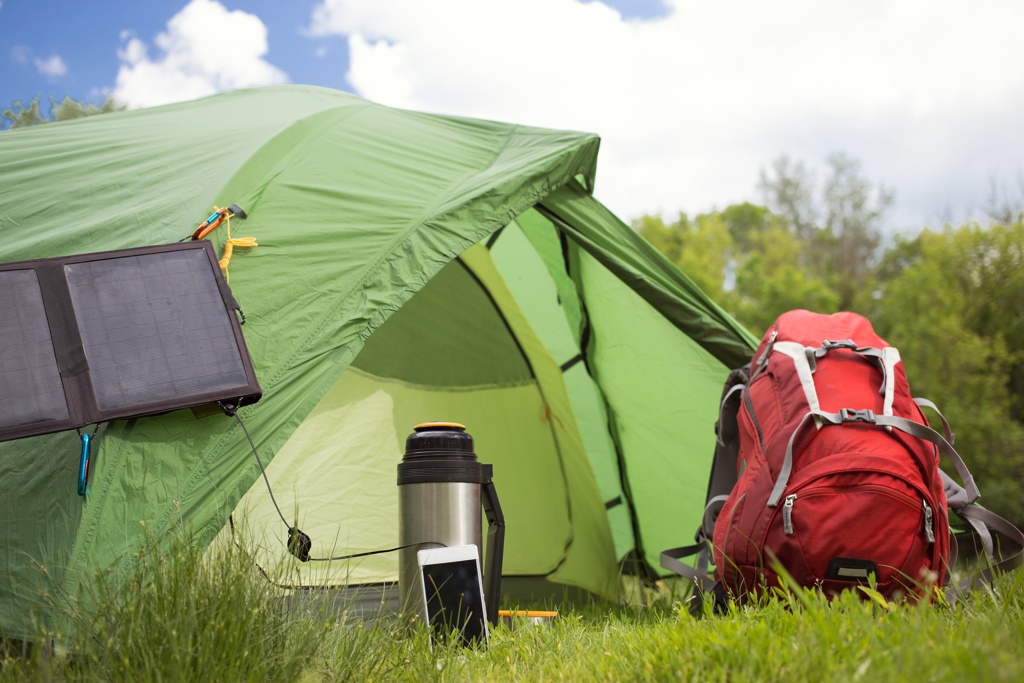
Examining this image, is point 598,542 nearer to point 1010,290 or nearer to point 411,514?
point 411,514

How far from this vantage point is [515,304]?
3.85 metres

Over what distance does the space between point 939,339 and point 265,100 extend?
15.2 m

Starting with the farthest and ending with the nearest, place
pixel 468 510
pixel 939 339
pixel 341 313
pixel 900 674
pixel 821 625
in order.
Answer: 1. pixel 939 339
2. pixel 341 313
3. pixel 468 510
4. pixel 821 625
5. pixel 900 674

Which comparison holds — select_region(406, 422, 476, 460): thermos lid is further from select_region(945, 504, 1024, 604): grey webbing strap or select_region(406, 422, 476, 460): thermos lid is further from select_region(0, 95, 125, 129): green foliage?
select_region(0, 95, 125, 129): green foliage

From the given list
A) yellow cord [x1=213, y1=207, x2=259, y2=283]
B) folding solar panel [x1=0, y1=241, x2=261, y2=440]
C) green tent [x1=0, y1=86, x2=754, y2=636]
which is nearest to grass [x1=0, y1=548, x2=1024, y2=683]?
green tent [x1=0, y1=86, x2=754, y2=636]

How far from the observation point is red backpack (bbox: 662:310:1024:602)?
223 cm

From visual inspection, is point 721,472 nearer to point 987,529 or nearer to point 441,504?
point 987,529

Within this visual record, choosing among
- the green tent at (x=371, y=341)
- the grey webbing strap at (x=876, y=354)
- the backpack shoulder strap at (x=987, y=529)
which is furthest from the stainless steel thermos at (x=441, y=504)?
the backpack shoulder strap at (x=987, y=529)

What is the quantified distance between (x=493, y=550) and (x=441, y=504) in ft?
0.61

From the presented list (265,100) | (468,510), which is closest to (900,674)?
(468,510)

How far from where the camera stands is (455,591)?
210 cm

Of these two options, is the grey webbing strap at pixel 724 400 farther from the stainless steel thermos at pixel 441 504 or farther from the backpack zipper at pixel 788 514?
the stainless steel thermos at pixel 441 504

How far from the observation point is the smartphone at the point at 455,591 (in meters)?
2.04

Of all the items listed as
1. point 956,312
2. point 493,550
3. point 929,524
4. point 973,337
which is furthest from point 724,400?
point 956,312
